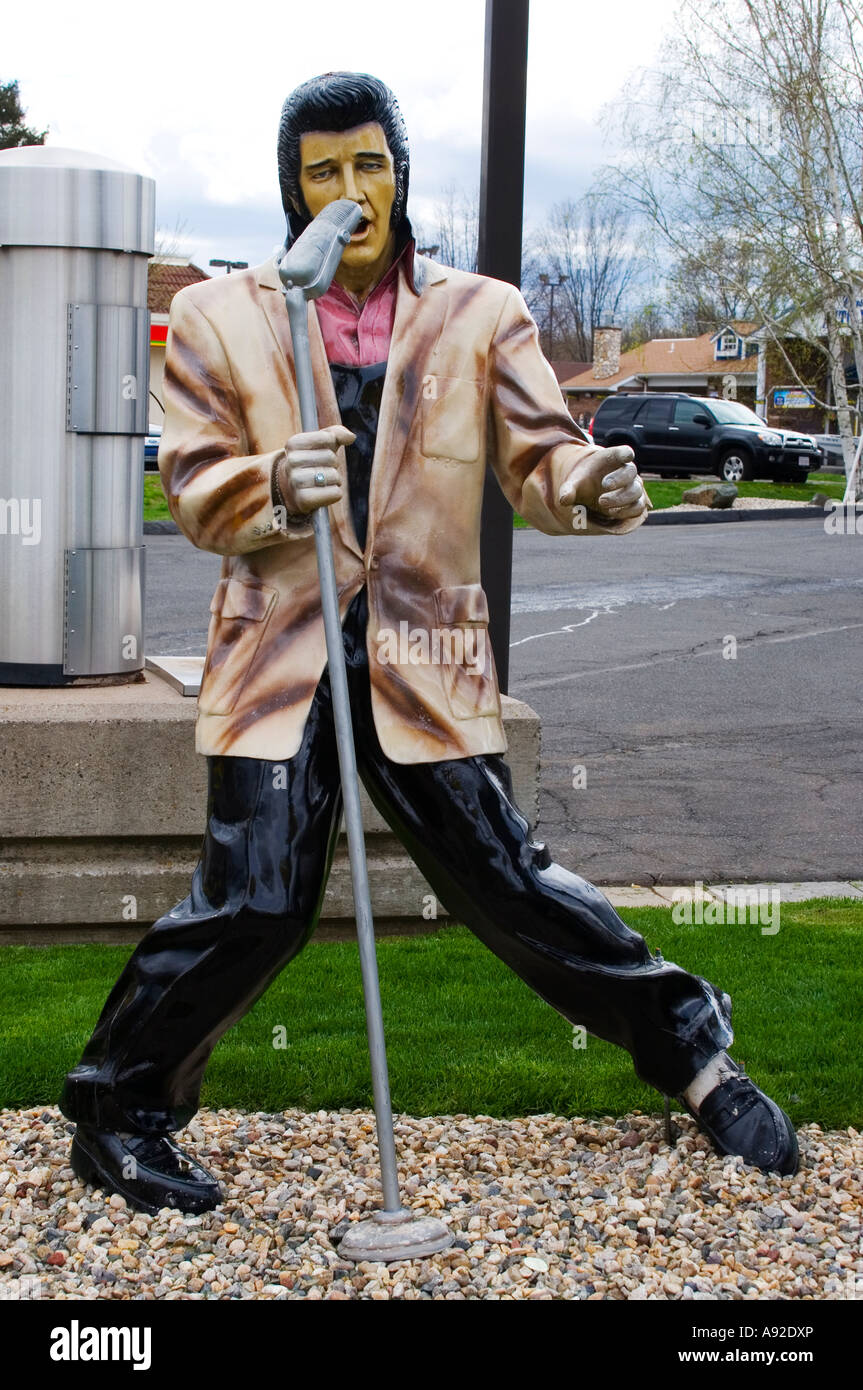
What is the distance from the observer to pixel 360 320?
324 cm

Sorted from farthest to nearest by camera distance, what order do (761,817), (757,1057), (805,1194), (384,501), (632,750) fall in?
(632,750), (761,817), (757,1057), (805,1194), (384,501)

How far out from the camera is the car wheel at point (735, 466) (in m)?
28.4

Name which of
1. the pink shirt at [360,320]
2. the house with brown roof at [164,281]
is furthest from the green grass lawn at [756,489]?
the pink shirt at [360,320]

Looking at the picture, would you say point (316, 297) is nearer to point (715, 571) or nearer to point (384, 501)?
point (384, 501)

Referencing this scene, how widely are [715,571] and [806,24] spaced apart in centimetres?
851

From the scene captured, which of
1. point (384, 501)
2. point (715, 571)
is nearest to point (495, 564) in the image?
point (384, 501)

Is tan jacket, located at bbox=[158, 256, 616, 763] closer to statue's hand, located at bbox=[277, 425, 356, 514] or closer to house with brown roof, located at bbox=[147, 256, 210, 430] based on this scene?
statue's hand, located at bbox=[277, 425, 356, 514]

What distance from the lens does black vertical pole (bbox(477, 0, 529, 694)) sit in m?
5.37

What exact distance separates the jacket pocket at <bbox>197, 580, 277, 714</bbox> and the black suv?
25.7m

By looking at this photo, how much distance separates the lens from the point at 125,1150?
3.27 meters

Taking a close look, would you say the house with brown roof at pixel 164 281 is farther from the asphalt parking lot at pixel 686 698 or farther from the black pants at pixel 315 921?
the black pants at pixel 315 921

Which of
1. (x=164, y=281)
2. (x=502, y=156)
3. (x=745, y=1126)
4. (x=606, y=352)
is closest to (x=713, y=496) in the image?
(x=502, y=156)

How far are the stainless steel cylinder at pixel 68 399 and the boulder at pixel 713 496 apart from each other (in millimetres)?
18686

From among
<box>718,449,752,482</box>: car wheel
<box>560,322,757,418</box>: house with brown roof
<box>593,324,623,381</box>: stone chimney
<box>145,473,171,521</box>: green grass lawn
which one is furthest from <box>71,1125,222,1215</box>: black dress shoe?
<box>593,324,623,381</box>: stone chimney
